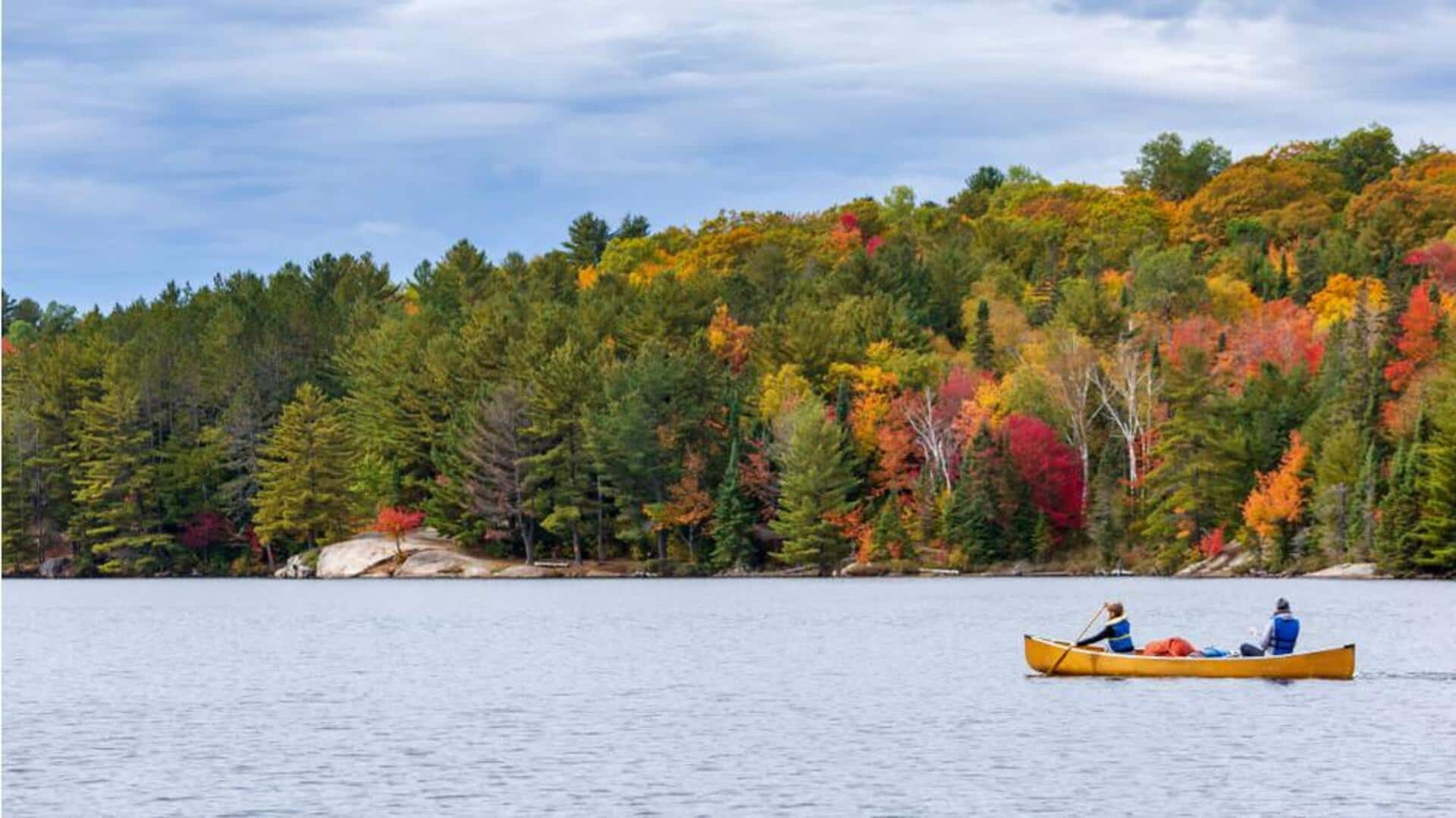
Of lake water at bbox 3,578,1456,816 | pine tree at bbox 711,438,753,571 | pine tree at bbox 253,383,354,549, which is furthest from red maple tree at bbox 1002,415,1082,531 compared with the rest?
pine tree at bbox 253,383,354,549

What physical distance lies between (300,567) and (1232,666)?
338 feet

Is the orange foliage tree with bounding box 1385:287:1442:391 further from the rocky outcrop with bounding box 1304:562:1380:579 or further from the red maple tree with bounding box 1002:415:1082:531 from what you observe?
the red maple tree with bounding box 1002:415:1082:531

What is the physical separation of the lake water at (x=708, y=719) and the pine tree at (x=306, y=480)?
56.2 meters

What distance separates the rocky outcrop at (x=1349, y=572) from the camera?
11900 cm

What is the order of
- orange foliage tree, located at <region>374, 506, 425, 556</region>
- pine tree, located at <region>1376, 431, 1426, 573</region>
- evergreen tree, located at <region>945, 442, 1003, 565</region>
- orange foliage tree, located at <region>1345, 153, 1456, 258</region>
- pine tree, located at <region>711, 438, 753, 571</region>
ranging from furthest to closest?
orange foliage tree, located at <region>1345, 153, 1456, 258</region>, orange foliage tree, located at <region>374, 506, 425, 556</region>, pine tree, located at <region>711, 438, 753, 571</region>, evergreen tree, located at <region>945, 442, 1003, 565</region>, pine tree, located at <region>1376, 431, 1426, 573</region>

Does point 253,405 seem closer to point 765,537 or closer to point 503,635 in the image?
point 765,537

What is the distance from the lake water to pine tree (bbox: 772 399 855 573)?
4024 cm

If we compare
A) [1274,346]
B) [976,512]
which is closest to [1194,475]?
[976,512]

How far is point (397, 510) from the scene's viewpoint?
149 meters

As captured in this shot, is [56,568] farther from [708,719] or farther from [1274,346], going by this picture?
[708,719]

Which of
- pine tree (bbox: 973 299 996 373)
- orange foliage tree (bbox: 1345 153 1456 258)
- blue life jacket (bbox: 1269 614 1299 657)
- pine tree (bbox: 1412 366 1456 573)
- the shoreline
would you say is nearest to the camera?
blue life jacket (bbox: 1269 614 1299 657)

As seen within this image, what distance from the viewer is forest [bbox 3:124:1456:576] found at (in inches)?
5103

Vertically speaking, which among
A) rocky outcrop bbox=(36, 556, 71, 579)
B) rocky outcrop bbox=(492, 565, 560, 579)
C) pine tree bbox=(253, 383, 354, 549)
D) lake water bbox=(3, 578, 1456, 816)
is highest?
pine tree bbox=(253, 383, 354, 549)

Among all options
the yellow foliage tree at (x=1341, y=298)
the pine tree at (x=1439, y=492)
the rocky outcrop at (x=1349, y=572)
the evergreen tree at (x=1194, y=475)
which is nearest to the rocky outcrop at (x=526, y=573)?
the evergreen tree at (x=1194, y=475)
